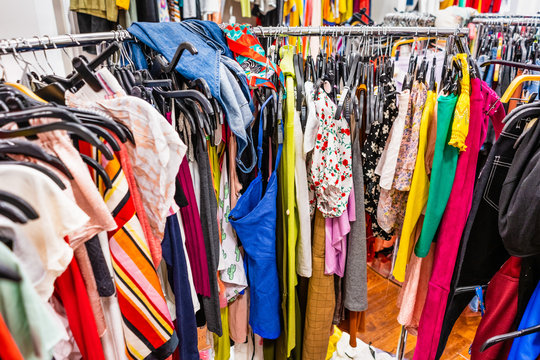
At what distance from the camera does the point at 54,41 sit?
0.76 meters

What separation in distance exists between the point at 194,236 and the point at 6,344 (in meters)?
0.53

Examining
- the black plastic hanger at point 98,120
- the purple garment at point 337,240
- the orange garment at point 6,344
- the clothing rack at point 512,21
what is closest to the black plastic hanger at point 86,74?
the black plastic hanger at point 98,120

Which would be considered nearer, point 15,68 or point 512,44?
point 15,68

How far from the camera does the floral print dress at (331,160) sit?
97cm

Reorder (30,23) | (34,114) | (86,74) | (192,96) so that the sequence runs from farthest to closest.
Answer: (30,23) → (192,96) → (86,74) → (34,114)

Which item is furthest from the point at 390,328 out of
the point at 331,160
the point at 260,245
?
the point at 331,160

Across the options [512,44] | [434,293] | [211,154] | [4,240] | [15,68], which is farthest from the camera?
[512,44]

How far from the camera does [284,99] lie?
0.98 m

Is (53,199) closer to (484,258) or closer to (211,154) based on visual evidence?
(211,154)

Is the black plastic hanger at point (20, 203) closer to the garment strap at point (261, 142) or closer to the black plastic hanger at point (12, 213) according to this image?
the black plastic hanger at point (12, 213)

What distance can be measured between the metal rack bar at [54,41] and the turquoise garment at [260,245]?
0.40 metres

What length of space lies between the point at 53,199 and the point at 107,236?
0.20 metres

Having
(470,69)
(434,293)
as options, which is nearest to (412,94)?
(470,69)

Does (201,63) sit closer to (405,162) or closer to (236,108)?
(236,108)
